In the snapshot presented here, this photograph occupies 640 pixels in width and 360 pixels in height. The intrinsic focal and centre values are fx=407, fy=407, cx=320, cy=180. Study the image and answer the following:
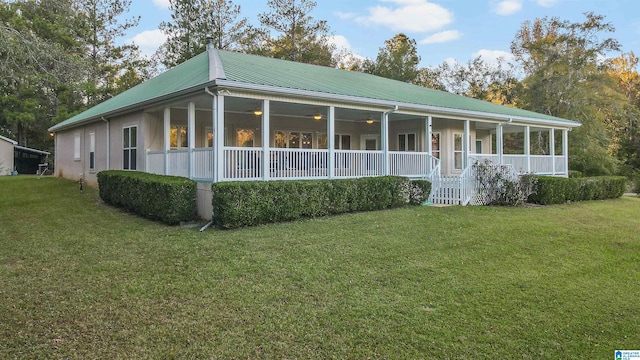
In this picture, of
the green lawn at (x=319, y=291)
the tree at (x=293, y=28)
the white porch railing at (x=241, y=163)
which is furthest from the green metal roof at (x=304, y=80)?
the tree at (x=293, y=28)

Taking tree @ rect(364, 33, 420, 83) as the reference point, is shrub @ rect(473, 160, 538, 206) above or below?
below

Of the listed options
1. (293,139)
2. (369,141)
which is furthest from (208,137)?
(369,141)

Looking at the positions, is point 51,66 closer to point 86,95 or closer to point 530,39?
point 86,95

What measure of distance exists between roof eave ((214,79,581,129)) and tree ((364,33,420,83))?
1904cm

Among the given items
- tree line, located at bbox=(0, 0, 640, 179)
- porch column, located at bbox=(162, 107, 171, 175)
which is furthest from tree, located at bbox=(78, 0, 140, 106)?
porch column, located at bbox=(162, 107, 171, 175)

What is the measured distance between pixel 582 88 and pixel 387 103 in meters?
21.3

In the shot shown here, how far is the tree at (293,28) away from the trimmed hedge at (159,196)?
23587 millimetres

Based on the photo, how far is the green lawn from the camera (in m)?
A: 3.66

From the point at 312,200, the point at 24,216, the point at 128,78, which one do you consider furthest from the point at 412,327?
the point at 128,78

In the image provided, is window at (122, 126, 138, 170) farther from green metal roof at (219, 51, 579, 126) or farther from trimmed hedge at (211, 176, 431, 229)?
trimmed hedge at (211, 176, 431, 229)

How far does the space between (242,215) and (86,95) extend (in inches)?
1038

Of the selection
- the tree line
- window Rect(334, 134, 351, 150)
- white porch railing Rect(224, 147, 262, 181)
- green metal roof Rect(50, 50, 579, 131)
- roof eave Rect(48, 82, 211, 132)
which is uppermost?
the tree line

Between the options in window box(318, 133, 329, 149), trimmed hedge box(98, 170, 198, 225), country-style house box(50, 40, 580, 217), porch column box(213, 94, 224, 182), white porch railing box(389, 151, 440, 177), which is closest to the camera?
trimmed hedge box(98, 170, 198, 225)

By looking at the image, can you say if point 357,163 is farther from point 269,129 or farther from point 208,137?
point 208,137
